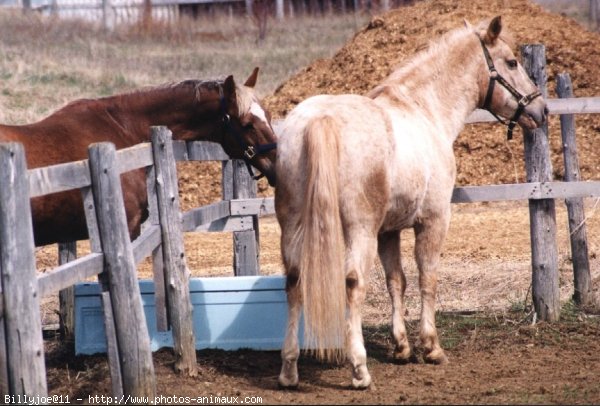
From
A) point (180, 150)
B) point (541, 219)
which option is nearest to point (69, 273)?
point (180, 150)

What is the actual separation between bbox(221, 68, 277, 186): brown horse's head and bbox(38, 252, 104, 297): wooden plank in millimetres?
2136

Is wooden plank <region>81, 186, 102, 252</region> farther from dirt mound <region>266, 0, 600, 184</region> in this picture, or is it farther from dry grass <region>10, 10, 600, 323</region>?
dirt mound <region>266, 0, 600, 184</region>

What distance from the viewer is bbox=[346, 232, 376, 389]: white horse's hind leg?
5.41 meters

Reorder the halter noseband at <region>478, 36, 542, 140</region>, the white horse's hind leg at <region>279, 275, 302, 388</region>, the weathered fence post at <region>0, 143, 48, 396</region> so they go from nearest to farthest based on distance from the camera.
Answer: the weathered fence post at <region>0, 143, 48, 396</region>
the white horse's hind leg at <region>279, 275, 302, 388</region>
the halter noseband at <region>478, 36, 542, 140</region>

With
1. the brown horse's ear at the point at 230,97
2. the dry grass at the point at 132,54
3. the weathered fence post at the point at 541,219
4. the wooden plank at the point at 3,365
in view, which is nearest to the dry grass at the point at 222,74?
the dry grass at the point at 132,54

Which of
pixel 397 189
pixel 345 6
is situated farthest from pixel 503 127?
pixel 345 6

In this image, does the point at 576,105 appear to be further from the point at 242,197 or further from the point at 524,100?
the point at 242,197

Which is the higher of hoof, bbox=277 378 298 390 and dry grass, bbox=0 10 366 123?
dry grass, bbox=0 10 366 123

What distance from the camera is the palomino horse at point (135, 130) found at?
6.41 metres

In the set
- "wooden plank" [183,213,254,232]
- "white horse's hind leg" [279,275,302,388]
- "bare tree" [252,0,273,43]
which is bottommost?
"white horse's hind leg" [279,275,302,388]

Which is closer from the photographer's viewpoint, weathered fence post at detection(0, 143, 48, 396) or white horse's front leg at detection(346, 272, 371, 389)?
weathered fence post at detection(0, 143, 48, 396)

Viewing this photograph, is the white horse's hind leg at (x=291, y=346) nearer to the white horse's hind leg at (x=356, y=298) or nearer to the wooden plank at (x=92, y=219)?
the white horse's hind leg at (x=356, y=298)

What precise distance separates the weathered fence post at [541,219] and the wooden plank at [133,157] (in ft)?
10.5

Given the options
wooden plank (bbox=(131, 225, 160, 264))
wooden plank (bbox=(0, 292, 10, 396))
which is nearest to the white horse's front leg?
wooden plank (bbox=(131, 225, 160, 264))
